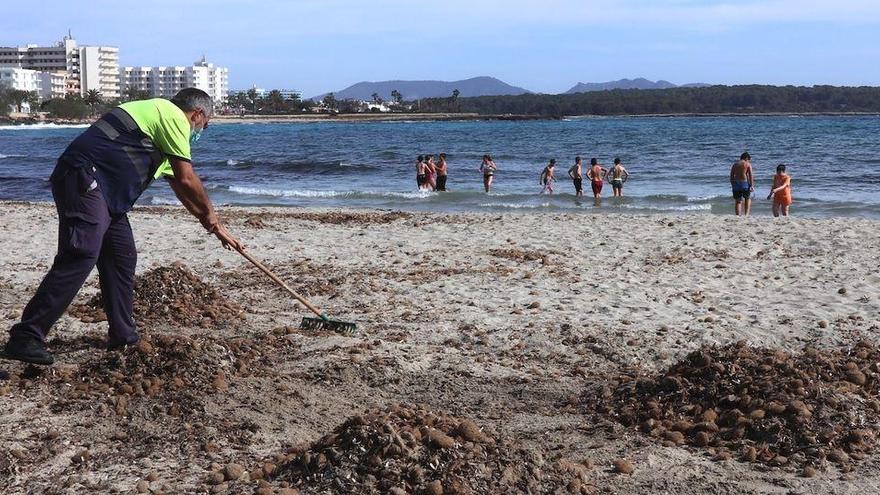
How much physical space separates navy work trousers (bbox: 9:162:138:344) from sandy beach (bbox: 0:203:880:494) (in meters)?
0.42

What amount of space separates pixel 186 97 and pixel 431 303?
3113mm

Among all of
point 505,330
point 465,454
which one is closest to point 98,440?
point 465,454

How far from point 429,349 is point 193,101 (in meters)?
2.23

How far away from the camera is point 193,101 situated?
5.73 meters

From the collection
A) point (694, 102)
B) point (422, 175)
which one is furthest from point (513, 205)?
point (694, 102)

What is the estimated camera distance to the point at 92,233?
5.38m

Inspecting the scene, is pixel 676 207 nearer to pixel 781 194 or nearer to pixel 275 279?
pixel 781 194

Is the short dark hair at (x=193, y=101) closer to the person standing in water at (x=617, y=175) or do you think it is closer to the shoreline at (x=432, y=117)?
the person standing in water at (x=617, y=175)

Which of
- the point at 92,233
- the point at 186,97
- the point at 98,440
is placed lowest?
the point at 98,440

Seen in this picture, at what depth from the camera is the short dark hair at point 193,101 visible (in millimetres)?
5719

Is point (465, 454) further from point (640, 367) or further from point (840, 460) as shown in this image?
point (640, 367)

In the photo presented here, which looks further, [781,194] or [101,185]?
[781,194]

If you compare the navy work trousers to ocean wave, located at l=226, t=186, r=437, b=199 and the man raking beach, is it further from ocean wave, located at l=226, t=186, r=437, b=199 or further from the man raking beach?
ocean wave, located at l=226, t=186, r=437, b=199

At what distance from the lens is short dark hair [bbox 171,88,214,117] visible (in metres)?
5.72
